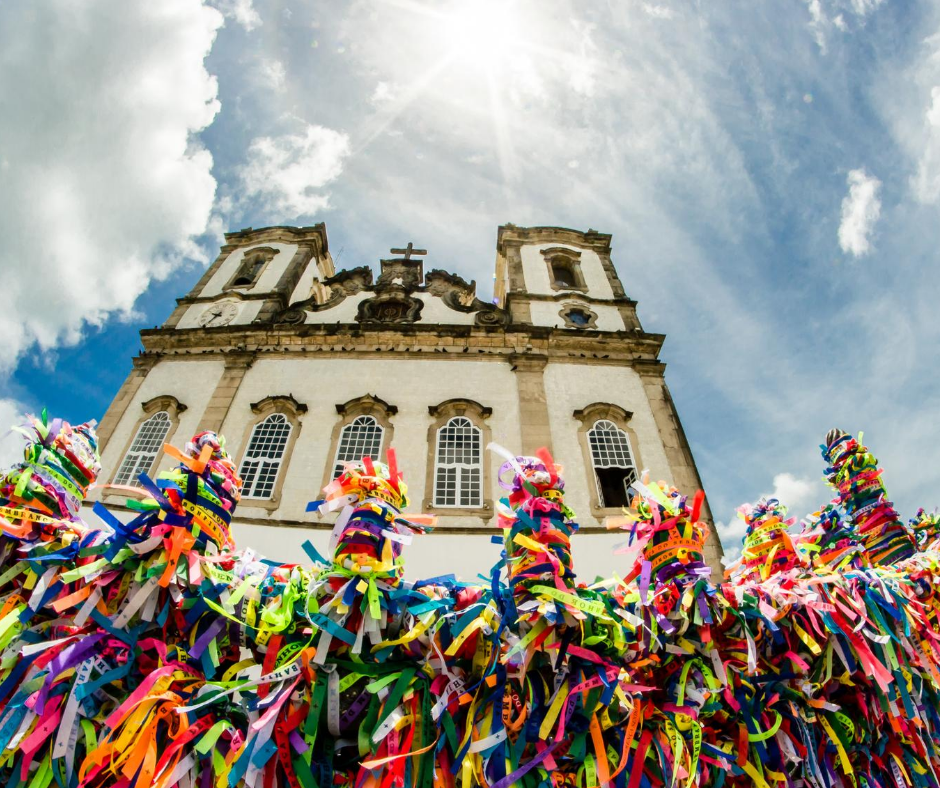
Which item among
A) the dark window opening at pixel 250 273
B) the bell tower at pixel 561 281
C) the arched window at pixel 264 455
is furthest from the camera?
the dark window opening at pixel 250 273

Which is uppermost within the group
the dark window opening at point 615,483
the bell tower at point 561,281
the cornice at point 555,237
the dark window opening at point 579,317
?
the cornice at point 555,237

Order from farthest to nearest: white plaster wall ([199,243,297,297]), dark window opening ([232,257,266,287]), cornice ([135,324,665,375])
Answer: dark window opening ([232,257,266,287]), white plaster wall ([199,243,297,297]), cornice ([135,324,665,375])

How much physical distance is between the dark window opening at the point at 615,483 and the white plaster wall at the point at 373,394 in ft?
5.64

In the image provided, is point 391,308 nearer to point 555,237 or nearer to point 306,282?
point 306,282

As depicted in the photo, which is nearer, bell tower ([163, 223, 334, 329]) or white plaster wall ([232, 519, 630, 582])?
white plaster wall ([232, 519, 630, 582])

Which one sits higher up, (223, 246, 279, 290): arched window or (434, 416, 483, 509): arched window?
(223, 246, 279, 290): arched window

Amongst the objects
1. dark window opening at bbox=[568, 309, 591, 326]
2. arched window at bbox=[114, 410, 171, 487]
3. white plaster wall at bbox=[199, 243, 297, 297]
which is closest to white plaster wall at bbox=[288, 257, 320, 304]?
white plaster wall at bbox=[199, 243, 297, 297]

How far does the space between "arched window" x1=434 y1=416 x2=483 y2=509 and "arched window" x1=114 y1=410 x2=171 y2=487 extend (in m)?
5.41

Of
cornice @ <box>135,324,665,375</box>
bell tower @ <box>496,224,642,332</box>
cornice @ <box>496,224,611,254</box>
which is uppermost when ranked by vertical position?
cornice @ <box>496,224,611,254</box>

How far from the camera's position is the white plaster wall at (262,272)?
15453 mm

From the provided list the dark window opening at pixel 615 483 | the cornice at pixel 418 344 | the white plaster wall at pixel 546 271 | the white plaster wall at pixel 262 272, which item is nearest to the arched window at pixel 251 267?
the white plaster wall at pixel 262 272

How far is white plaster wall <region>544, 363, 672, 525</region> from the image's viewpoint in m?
9.37

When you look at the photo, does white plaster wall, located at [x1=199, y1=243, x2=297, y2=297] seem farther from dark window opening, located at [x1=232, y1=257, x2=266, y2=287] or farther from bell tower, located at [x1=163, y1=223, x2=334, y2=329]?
dark window opening, located at [x1=232, y1=257, x2=266, y2=287]

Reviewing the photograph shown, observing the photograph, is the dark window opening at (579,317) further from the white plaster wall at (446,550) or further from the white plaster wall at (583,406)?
the white plaster wall at (446,550)
